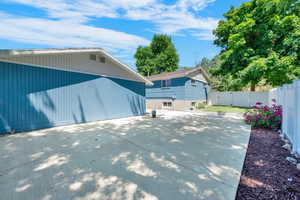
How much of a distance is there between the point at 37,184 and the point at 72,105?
532 cm

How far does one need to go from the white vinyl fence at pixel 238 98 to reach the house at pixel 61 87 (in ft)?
35.0

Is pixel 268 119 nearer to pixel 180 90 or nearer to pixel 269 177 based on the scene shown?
pixel 269 177

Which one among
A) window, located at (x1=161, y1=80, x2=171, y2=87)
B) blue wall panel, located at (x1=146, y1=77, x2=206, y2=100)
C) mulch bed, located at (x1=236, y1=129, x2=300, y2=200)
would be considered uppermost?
window, located at (x1=161, y1=80, x2=171, y2=87)

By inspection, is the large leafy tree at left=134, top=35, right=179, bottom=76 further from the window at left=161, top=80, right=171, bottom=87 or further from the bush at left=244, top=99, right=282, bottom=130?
the bush at left=244, top=99, right=282, bottom=130

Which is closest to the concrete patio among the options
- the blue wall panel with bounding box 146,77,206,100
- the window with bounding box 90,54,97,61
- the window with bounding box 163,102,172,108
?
the window with bounding box 90,54,97,61

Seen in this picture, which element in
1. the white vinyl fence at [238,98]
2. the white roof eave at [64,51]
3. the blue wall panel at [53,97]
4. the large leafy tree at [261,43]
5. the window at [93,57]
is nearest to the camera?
the white roof eave at [64,51]

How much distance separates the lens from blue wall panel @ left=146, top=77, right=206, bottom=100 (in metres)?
13.4

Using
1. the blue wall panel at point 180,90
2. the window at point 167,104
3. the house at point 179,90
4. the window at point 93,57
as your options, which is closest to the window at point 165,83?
the house at point 179,90

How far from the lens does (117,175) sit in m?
2.52

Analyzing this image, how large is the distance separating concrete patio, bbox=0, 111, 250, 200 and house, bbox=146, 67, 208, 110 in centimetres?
915

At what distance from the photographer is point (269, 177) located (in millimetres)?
2385

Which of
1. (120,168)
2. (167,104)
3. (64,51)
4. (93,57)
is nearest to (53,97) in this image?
(64,51)

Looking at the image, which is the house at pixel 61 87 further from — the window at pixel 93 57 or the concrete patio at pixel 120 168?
the concrete patio at pixel 120 168

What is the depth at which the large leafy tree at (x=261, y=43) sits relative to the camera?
954 centimetres
